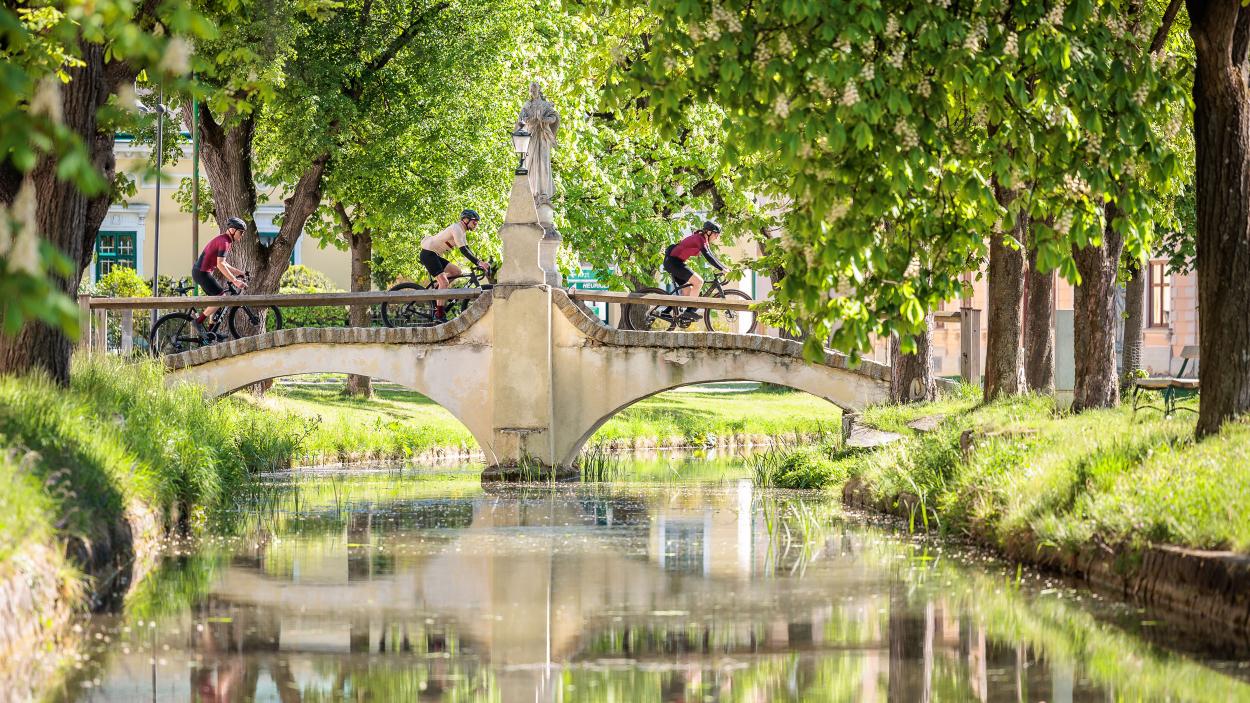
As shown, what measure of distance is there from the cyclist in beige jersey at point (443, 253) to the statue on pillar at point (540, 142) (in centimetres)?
101

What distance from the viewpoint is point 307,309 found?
37.2 meters

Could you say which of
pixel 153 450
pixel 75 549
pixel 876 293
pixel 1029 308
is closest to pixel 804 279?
pixel 876 293

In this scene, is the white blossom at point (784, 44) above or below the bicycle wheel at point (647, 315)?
above

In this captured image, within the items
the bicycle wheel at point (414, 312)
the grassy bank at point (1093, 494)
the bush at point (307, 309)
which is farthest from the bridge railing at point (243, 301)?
the bush at point (307, 309)

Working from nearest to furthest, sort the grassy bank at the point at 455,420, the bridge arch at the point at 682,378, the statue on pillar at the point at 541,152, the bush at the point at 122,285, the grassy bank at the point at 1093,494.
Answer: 1. the grassy bank at the point at 1093,494
2. the bridge arch at the point at 682,378
3. the statue on pillar at the point at 541,152
4. the grassy bank at the point at 455,420
5. the bush at the point at 122,285

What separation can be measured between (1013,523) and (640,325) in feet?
41.4

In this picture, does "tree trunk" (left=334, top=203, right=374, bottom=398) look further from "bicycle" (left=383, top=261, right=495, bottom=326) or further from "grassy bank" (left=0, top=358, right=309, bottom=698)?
"grassy bank" (left=0, top=358, right=309, bottom=698)

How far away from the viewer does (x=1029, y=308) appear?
19.0 metres

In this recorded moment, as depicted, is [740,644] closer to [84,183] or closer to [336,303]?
[84,183]

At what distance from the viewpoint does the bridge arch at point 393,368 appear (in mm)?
23250

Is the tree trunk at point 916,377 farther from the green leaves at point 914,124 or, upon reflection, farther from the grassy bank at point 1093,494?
the green leaves at point 914,124

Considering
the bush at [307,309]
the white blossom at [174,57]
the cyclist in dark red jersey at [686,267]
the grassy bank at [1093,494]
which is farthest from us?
the bush at [307,309]

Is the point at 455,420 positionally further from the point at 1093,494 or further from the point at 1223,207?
the point at 1093,494

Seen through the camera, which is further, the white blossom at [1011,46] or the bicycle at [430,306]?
the bicycle at [430,306]
